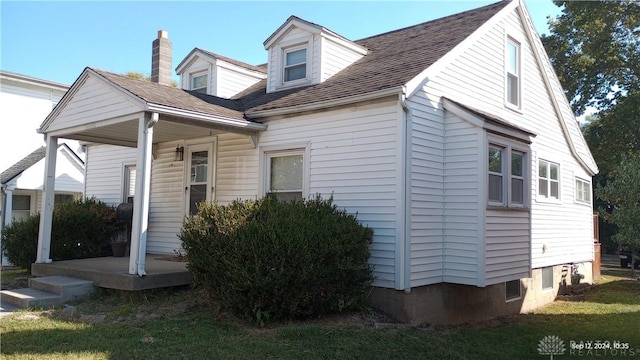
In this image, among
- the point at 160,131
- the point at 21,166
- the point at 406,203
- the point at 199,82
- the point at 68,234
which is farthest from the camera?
the point at 21,166

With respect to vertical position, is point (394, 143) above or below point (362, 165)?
above

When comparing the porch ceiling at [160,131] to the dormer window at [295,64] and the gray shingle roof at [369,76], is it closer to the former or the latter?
the gray shingle roof at [369,76]

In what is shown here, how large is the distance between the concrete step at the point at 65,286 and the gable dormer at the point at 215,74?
18.6 feet

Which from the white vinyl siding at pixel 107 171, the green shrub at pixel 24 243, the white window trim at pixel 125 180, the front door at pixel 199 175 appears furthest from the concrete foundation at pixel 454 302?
the white vinyl siding at pixel 107 171

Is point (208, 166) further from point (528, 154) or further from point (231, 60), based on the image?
point (528, 154)

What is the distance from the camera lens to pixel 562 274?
1363cm

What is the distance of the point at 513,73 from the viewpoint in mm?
11617

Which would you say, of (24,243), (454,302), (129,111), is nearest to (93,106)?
(129,111)

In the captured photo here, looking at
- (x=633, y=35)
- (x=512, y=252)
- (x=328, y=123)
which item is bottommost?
(x=512, y=252)

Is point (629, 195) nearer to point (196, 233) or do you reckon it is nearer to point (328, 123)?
point (328, 123)

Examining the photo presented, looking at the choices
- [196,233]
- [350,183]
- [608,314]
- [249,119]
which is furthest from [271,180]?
[608,314]

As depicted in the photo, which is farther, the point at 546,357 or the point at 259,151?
the point at 259,151

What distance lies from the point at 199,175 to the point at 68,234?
321 cm

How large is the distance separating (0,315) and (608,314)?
11.0 m
